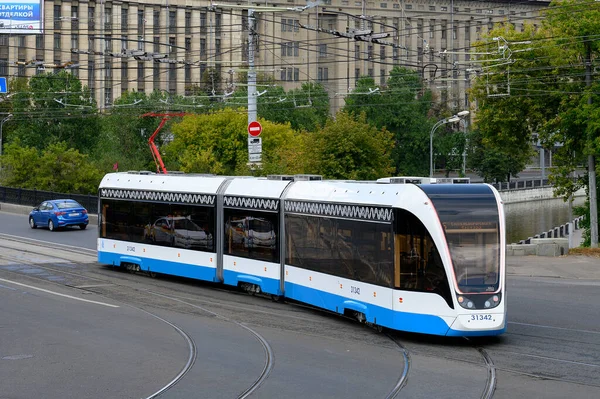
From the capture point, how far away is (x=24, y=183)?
58.9 meters

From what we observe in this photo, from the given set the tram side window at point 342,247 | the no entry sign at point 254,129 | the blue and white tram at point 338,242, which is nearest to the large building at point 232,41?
the no entry sign at point 254,129

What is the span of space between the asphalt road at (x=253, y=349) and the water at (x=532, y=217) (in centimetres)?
3737

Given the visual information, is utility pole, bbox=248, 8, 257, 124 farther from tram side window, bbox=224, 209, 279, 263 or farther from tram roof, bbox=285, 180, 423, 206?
tram roof, bbox=285, 180, 423, 206

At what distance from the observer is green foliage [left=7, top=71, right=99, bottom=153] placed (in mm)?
82312

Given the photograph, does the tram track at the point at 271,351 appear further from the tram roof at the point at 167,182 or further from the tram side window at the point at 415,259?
the tram roof at the point at 167,182

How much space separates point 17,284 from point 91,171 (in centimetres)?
3269

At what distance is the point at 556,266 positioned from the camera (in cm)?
2903

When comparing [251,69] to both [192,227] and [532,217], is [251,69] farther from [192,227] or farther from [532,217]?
[532,217]

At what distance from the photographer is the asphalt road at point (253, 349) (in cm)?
1306

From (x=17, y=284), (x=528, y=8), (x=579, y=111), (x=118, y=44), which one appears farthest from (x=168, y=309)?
(x=528, y=8)

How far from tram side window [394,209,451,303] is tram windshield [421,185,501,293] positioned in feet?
0.99

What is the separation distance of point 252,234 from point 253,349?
6741 millimetres

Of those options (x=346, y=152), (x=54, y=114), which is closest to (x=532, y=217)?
(x=54, y=114)

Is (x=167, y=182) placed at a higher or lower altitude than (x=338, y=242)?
higher
